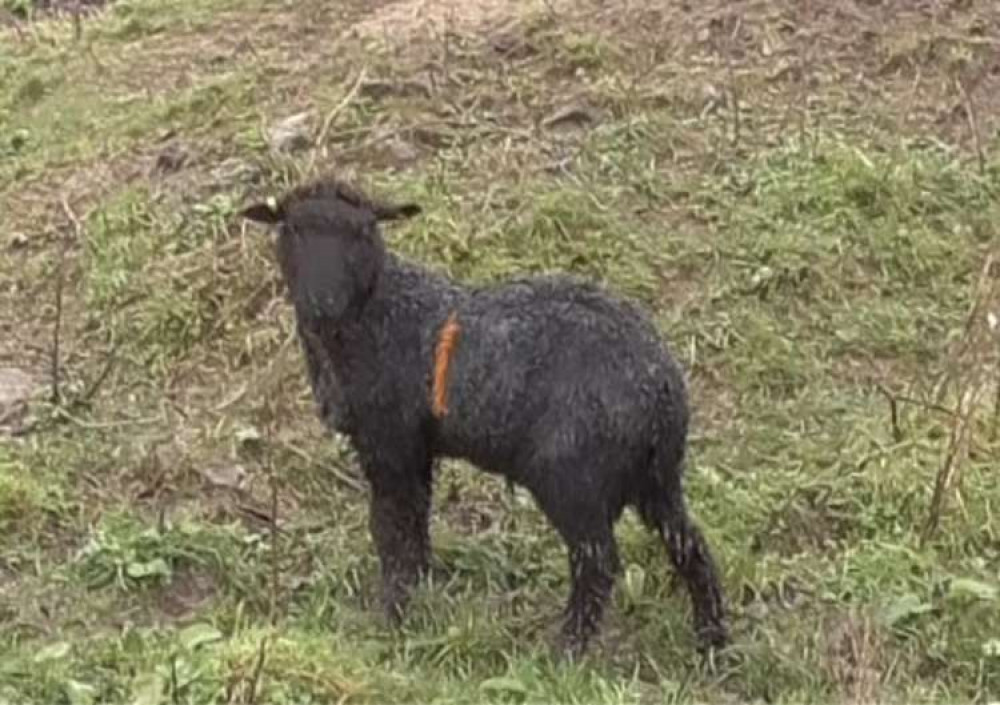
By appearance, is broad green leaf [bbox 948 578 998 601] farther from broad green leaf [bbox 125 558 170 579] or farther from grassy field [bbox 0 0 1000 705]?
broad green leaf [bbox 125 558 170 579]

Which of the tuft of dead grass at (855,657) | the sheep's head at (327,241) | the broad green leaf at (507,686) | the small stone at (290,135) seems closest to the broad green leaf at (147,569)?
the sheep's head at (327,241)

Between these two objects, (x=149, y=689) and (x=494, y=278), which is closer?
→ (x=149, y=689)

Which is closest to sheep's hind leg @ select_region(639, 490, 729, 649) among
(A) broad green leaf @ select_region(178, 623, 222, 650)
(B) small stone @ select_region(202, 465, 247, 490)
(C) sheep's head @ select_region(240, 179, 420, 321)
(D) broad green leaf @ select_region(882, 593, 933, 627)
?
(D) broad green leaf @ select_region(882, 593, 933, 627)

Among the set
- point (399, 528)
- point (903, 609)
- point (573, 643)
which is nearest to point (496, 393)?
point (399, 528)

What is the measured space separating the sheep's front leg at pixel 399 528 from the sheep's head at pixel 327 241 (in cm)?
55

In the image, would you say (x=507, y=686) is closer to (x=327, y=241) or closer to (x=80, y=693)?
(x=80, y=693)

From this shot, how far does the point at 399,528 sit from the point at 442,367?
0.55 metres

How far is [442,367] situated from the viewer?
690 centimetres

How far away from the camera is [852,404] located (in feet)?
27.6

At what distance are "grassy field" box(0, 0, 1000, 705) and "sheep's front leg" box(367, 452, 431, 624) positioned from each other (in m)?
0.08

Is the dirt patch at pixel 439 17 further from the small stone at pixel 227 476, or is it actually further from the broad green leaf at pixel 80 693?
the broad green leaf at pixel 80 693

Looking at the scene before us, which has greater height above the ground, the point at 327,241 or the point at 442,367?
the point at 327,241

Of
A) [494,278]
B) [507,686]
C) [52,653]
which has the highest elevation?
[52,653]

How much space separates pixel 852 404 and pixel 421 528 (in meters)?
2.05
